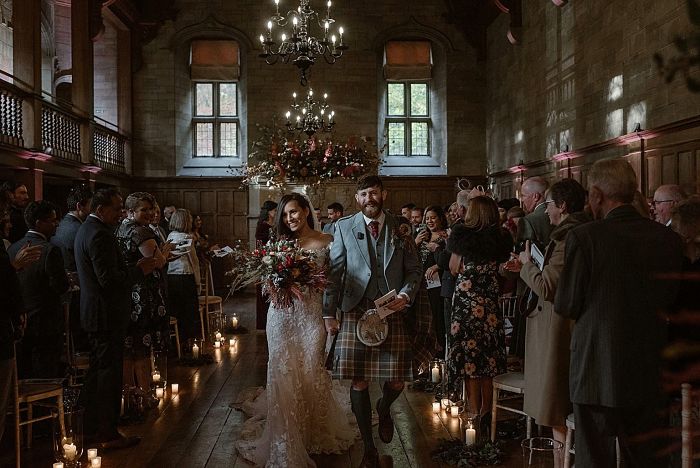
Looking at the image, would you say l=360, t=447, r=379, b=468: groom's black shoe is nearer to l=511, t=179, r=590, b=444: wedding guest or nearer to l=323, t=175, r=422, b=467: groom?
l=323, t=175, r=422, b=467: groom

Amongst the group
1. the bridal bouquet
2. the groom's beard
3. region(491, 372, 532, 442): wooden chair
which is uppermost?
the groom's beard

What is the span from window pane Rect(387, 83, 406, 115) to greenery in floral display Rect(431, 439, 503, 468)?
11.6 metres

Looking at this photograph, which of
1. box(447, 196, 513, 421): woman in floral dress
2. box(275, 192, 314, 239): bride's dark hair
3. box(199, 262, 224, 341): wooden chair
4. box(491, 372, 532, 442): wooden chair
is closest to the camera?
box(491, 372, 532, 442): wooden chair

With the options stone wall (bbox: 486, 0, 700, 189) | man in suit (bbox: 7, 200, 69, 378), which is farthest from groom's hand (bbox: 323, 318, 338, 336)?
stone wall (bbox: 486, 0, 700, 189)

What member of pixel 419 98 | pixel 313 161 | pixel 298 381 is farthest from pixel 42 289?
pixel 419 98

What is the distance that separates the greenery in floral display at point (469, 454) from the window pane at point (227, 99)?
12.1 meters

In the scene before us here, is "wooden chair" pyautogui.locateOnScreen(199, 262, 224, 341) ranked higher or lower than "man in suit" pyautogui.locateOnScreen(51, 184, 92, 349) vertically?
lower

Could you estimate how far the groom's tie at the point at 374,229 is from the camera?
163 inches

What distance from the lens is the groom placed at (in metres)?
4.04

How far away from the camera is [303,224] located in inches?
171

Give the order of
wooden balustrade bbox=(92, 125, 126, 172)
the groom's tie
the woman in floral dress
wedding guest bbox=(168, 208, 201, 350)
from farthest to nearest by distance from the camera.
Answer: wooden balustrade bbox=(92, 125, 126, 172)
wedding guest bbox=(168, 208, 201, 350)
the woman in floral dress
the groom's tie

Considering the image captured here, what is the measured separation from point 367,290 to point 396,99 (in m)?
11.7

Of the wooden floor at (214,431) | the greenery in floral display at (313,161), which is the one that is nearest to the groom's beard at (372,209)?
the wooden floor at (214,431)

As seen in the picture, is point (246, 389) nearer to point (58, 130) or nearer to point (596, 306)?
point (596, 306)
